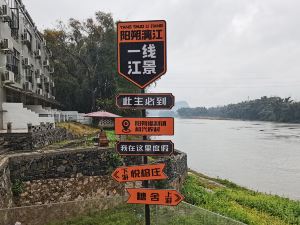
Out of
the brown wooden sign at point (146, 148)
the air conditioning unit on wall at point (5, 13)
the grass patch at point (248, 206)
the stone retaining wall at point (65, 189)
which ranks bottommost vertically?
the grass patch at point (248, 206)

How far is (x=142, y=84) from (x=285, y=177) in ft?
108

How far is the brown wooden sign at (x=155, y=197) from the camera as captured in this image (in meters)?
7.71

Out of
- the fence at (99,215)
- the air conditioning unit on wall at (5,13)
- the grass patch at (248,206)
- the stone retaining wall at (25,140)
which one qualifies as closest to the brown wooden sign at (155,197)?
the fence at (99,215)

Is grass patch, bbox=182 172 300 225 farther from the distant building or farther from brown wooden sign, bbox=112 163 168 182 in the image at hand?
the distant building

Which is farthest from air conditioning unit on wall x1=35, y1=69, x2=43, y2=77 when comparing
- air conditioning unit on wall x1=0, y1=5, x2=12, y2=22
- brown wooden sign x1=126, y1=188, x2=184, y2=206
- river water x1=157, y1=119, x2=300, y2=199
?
brown wooden sign x1=126, y1=188, x2=184, y2=206

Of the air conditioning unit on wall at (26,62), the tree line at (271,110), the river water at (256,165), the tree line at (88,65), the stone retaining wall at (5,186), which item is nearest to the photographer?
the stone retaining wall at (5,186)

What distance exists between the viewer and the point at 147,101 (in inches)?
315

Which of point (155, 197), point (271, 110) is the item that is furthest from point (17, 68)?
point (271, 110)

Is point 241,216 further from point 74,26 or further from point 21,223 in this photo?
point 74,26

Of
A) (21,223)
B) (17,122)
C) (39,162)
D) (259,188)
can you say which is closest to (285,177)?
(259,188)

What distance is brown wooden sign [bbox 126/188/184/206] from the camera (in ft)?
25.3

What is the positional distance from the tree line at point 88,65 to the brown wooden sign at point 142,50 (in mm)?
38257

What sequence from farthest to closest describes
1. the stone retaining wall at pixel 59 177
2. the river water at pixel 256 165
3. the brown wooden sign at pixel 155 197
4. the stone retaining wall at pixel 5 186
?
the river water at pixel 256 165 < the stone retaining wall at pixel 59 177 < the stone retaining wall at pixel 5 186 < the brown wooden sign at pixel 155 197

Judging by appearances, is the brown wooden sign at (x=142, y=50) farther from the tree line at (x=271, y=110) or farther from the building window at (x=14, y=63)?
the tree line at (x=271, y=110)
